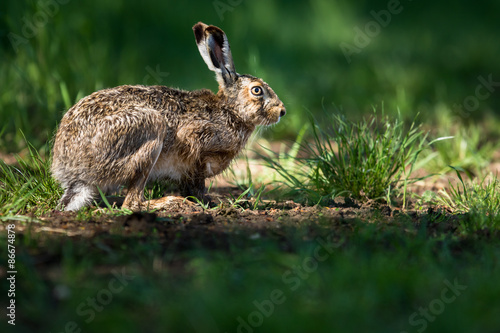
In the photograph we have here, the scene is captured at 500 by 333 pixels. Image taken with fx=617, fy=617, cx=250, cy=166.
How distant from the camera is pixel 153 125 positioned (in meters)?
4.89

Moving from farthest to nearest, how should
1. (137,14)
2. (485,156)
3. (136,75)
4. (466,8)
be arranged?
(466,8)
(137,14)
(136,75)
(485,156)

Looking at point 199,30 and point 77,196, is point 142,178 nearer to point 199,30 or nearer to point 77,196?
point 77,196

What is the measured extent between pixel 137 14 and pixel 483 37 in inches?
225

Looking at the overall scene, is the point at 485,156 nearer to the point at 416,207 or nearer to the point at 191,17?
the point at 416,207

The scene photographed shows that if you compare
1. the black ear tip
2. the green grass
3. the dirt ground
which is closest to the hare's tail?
the dirt ground

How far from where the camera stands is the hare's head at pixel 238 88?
18.3 feet

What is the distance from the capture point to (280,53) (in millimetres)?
9727

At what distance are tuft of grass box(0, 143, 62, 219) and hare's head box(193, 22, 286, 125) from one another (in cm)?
169

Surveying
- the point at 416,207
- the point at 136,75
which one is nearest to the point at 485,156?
the point at 416,207

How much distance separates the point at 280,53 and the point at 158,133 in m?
5.19

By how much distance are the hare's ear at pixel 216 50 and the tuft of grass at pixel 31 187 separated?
167cm

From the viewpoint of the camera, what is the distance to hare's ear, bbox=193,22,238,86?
5508mm

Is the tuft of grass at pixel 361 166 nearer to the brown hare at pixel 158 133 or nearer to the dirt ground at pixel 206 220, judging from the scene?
the dirt ground at pixel 206 220

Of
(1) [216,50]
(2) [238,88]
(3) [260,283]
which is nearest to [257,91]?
(2) [238,88]
